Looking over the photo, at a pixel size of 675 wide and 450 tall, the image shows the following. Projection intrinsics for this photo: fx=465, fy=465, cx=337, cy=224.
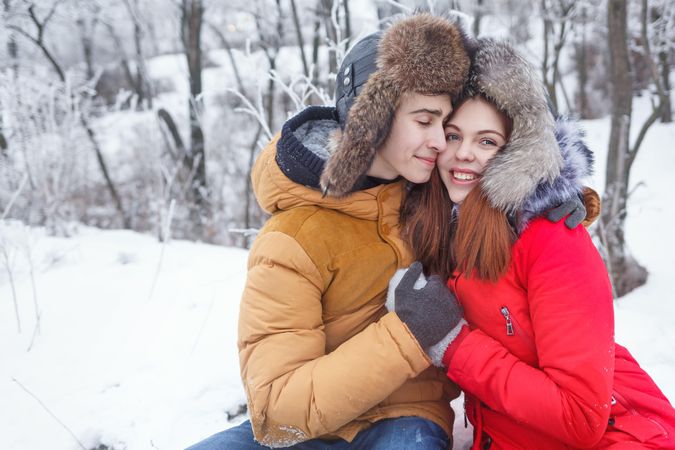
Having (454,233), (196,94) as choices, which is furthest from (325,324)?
(196,94)

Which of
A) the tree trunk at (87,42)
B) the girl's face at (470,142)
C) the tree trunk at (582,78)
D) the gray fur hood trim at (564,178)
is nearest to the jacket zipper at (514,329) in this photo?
the gray fur hood trim at (564,178)

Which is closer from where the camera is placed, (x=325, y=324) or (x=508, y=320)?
(x=508, y=320)

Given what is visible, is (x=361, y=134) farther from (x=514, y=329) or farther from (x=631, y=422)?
(x=631, y=422)

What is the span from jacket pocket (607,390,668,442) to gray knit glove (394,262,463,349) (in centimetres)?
55

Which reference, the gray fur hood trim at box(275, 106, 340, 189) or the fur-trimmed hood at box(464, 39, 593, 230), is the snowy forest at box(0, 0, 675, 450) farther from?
the gray fur hood trim at box(275, 106, 340, 189)

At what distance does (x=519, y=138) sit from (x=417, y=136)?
1.19 ft

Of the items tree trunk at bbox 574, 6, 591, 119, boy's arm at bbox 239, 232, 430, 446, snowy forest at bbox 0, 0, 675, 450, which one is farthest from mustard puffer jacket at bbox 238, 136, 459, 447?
tree trunk at bbox 574, 6, 591, 119

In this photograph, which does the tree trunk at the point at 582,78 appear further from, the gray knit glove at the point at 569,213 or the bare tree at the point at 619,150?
the gray knit glove at the point at 569,213

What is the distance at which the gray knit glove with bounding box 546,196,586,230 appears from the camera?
4.77ft

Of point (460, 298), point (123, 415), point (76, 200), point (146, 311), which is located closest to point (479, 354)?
point (460, 298)

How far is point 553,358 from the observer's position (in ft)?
4.53

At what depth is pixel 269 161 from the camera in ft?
5.95

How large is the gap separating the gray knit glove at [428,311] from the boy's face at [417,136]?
444 millimetres

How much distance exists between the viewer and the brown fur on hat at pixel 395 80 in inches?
63.9
